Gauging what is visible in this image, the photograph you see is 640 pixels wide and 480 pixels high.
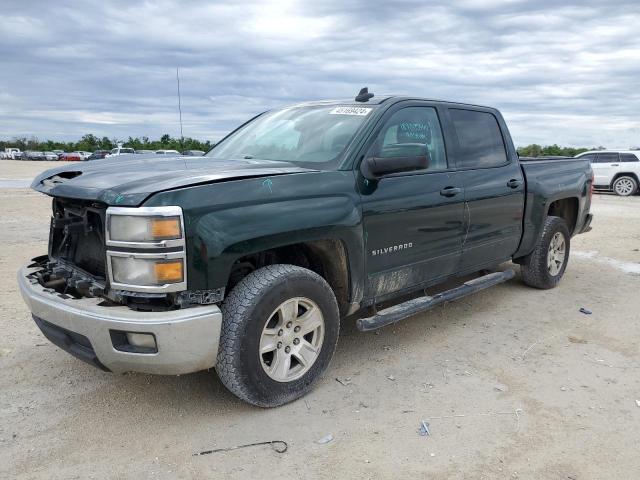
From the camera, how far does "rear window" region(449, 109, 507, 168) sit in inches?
180

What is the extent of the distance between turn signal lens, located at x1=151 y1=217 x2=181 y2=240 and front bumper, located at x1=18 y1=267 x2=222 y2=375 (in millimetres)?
387

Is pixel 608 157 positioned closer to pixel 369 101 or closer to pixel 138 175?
pixel 369 101

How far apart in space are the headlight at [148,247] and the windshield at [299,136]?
131cm

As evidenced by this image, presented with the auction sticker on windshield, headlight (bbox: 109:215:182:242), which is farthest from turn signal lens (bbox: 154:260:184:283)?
the auction sticker on windshield

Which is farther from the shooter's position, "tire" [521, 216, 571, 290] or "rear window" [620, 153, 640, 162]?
"rear window" [620, 153, 640, 162]

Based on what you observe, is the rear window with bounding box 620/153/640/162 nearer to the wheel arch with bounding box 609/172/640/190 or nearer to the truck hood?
the wheel arch with bounding box 609/172/640/190

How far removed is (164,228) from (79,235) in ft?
3.26

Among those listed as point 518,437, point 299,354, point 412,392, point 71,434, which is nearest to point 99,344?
point 71,434

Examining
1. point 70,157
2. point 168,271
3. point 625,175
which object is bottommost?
point 70,157

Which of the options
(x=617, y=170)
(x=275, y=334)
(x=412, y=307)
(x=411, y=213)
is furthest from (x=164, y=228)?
(x=617, y=170)

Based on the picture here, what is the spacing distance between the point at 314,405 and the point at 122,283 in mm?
1354

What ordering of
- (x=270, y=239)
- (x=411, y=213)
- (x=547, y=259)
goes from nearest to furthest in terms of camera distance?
(x=270, y=239), (x=411, y=213), (x=547, y=259)

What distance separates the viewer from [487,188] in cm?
464

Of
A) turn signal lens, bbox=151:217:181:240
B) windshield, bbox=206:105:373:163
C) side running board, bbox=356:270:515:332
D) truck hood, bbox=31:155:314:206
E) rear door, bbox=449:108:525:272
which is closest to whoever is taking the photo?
turn signal lens, bbox=151:217:181:240
